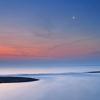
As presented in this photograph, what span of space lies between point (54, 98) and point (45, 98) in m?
1.20

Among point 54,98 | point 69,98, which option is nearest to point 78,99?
point 69,98

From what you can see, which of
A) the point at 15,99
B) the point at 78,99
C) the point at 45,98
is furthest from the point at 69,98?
the point at 15,99

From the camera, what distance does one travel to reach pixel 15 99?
83.3 ft

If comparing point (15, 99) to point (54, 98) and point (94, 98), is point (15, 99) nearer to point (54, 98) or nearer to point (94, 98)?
point (54, 98)

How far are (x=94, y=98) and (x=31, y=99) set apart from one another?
7.40 m

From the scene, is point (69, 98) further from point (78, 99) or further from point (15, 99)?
point (15, 99)

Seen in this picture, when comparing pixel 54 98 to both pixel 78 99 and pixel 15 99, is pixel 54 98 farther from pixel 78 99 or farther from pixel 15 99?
pixel 15 99

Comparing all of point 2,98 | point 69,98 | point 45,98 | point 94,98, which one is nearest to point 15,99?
point 2,98

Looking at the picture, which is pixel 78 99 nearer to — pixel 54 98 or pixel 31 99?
pixel 54 98

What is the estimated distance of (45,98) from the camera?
2655 centimetres

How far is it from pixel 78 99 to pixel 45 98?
3.96m

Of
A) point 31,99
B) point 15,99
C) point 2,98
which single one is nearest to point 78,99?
point 31,99

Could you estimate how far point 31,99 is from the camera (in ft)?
84.7

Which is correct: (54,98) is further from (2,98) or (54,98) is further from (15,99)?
(2,98)
